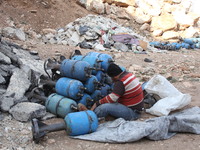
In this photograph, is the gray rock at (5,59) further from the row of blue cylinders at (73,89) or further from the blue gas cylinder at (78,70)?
the blue gas cylinder at (78,70)

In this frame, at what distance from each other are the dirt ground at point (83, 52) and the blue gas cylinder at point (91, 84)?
31.5 inches

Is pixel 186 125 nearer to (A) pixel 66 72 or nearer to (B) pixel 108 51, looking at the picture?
(A) pixel 66 72

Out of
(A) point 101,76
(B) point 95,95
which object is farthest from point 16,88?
(A) point 101,76

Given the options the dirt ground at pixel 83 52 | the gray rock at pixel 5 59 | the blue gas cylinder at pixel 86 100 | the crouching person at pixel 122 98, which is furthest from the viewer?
the gray rock at pixel 5 59

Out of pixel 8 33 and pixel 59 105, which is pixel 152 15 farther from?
pixel 59 105

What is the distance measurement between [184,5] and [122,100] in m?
23.8

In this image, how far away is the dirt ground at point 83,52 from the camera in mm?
3467

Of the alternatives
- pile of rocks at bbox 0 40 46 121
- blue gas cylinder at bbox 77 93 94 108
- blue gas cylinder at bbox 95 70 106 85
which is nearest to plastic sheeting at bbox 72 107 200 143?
blue gas cylinder at bbox 77 93 94 108

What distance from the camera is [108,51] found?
37.7 ft

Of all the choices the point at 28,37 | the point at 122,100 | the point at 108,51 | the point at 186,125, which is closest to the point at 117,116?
the point at 122,100

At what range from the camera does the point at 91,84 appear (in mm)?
4477

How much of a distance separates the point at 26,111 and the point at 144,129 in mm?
1855

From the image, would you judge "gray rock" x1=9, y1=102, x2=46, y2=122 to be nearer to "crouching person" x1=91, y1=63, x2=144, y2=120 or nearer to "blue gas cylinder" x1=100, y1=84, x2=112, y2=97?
"crouching person" x1=91, y1=63, x2=144, y2=120

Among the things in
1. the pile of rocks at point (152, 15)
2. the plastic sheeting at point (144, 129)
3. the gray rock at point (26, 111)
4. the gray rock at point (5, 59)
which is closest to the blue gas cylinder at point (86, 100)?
the plastic sheeting at point (144, 129)
